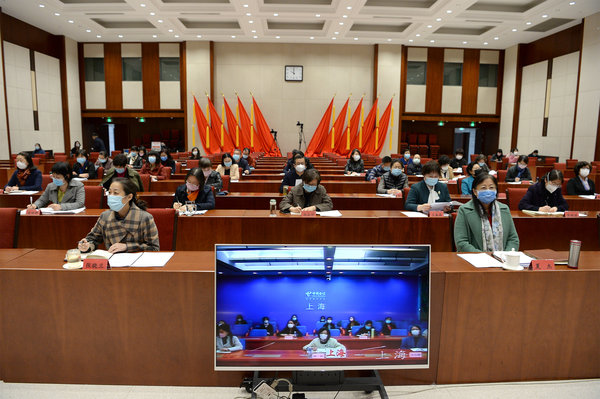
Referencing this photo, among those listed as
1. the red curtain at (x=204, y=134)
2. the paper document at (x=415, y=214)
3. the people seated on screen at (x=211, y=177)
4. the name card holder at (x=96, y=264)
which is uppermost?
the red curtain at (x=204, y=134)

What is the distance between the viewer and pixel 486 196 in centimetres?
275

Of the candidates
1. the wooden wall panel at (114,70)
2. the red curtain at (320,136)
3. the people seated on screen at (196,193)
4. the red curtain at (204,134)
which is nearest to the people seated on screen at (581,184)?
the people seated on screen at (196,193)

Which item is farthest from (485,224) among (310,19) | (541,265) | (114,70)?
(114,70)

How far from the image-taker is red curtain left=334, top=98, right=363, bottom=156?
16764 mm

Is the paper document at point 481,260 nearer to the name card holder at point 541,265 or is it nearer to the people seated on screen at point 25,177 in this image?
the name card holder at point 541,265

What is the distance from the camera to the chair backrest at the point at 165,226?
3174mm

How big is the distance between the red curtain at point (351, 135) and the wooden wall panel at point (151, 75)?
7.65 metres

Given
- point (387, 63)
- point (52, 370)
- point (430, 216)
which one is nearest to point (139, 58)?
point (387, 63)

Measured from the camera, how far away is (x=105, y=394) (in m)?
1.62

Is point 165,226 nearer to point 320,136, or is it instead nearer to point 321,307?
point 321,307

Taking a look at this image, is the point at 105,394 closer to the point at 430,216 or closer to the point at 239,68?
the point at 430,216

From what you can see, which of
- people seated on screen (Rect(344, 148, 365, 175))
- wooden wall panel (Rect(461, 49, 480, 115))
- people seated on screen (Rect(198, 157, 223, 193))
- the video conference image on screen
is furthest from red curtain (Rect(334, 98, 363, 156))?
the video conference image on screen

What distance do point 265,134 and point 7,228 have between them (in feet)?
47.2

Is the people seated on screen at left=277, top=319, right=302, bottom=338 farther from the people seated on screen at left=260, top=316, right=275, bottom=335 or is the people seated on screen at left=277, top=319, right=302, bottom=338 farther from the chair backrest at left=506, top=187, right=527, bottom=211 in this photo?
the chair backrest at left=506, top=187, right=527, bottom=211
